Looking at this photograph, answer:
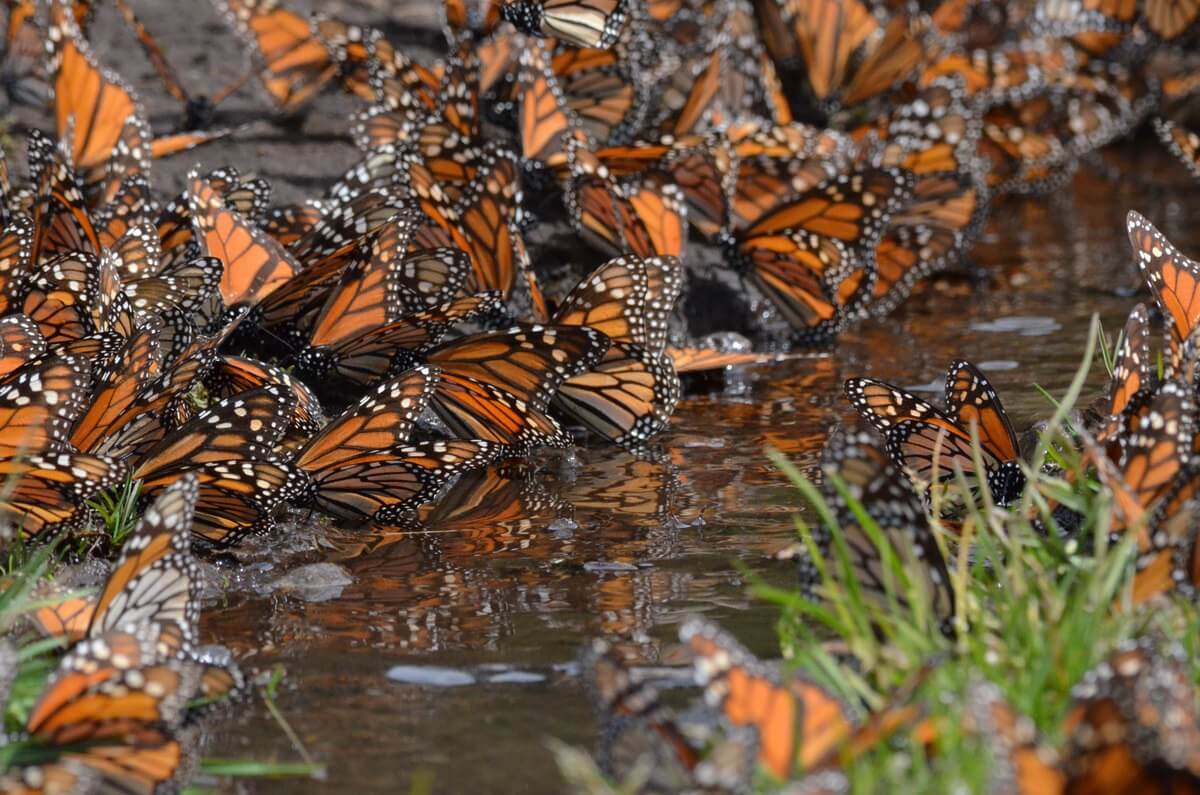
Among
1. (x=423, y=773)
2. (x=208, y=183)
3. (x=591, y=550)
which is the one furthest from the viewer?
(x=208, y=183)

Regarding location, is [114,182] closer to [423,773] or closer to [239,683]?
[239,683]

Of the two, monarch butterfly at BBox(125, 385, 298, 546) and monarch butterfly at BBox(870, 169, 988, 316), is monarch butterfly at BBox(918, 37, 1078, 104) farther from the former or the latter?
monarch butterfly at BBox(125, 385, 298, 546)

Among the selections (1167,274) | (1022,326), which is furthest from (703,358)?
A: (1167,274)

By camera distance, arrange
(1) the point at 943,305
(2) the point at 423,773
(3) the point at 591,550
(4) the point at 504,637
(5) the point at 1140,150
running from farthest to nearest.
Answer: (5) the point at 1140,150 → (1) the point at 943,305 → (3) the point at 591,550 → (4) the point at 504,637 → (2) the point at 423,773

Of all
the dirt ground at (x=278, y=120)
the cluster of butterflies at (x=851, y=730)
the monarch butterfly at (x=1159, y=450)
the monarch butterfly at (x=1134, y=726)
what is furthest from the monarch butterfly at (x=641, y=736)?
the dirt ground at (x=278, y=120)

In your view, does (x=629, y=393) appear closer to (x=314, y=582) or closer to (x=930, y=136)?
(x=314, y=582)

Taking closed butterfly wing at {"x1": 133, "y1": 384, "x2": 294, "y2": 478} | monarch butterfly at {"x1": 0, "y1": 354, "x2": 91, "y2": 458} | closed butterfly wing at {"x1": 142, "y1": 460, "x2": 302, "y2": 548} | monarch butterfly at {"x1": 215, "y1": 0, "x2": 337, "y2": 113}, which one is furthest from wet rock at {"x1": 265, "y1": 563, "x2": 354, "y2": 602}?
monarch butterfly at {"x1": 215, "y1": 0, "x2": 337, "y2": 113}

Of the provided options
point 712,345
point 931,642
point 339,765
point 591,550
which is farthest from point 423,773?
point 712,345
